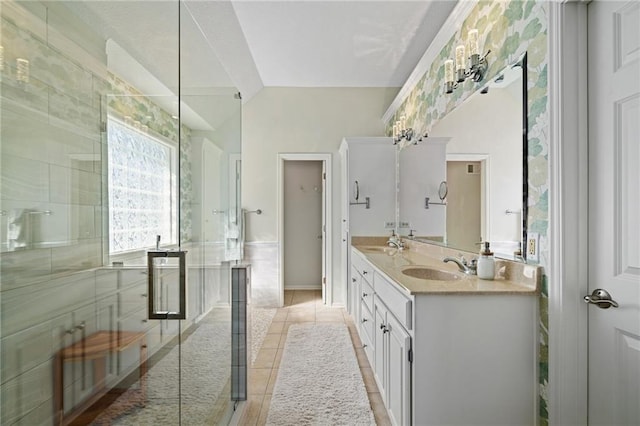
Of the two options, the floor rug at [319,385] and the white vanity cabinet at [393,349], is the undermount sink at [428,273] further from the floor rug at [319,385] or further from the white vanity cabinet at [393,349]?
the floor rug at [319,385]

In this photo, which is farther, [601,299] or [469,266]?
[469,266]

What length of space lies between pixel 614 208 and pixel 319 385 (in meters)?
1.99

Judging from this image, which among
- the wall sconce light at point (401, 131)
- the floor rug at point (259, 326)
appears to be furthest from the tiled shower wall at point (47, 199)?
the wall sconce light at point (401, 131)

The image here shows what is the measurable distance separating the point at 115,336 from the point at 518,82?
224 centimetres

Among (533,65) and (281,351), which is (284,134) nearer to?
(281,351)

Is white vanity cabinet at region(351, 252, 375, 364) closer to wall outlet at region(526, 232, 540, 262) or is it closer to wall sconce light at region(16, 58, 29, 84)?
wall outlet at region(526, 232, 540, 262)

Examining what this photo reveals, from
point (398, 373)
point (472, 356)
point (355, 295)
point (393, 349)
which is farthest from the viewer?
point (355, 295)

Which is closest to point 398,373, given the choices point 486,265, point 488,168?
point 486,265

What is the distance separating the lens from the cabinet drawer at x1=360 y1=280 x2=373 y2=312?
2610mm

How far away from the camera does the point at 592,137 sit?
1.40m

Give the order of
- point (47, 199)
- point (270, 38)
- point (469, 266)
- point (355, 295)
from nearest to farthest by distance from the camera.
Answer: point (47, 199), point (469, 266), point (270, 38), point (355, 295)

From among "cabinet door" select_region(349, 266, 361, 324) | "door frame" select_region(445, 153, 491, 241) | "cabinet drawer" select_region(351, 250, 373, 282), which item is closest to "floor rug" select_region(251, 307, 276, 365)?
"cabinet door" select_region(349, 266, 361, 324)

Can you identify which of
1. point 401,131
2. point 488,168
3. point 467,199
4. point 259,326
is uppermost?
point 401,131

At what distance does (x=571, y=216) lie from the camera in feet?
4.71
